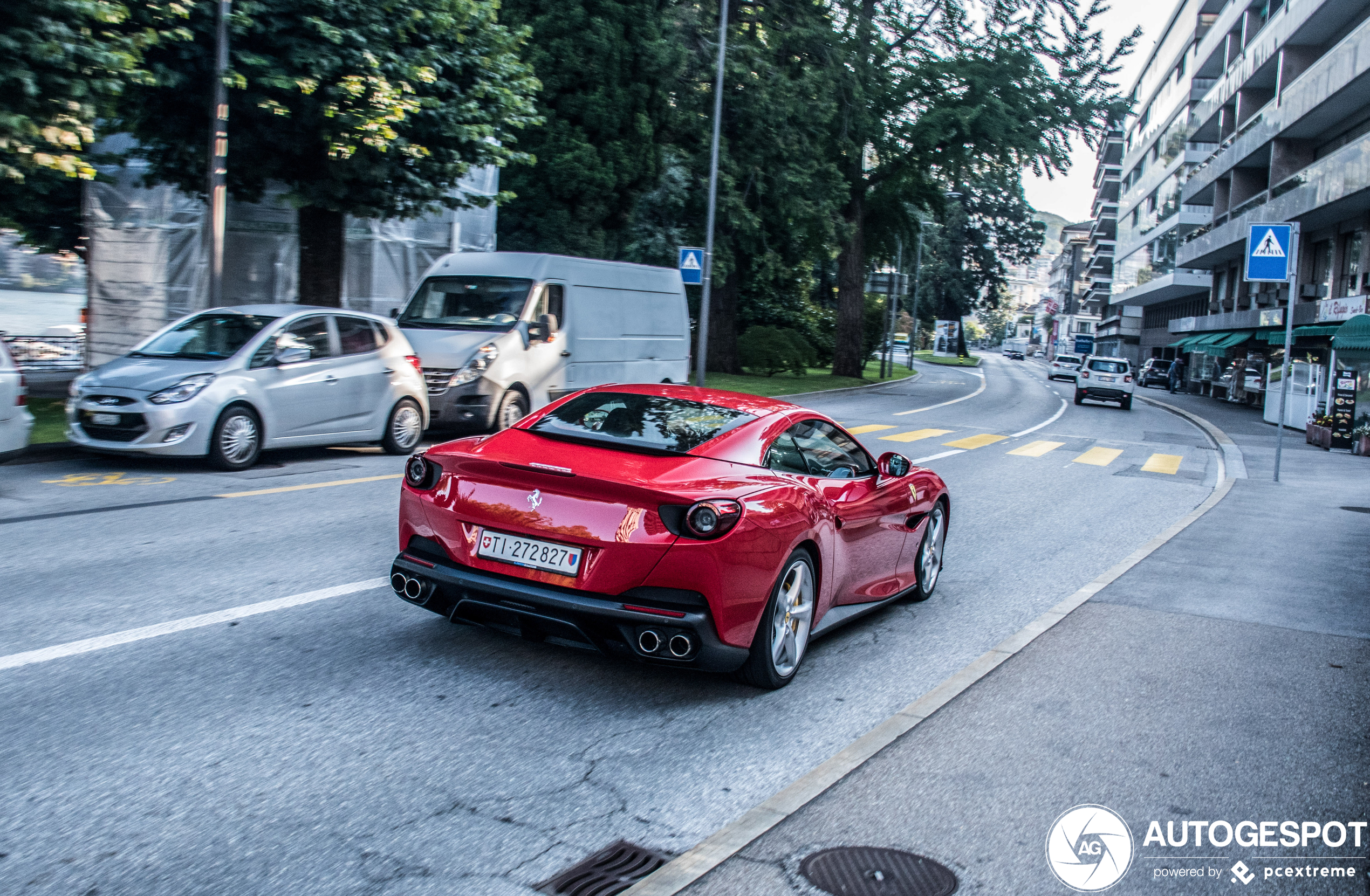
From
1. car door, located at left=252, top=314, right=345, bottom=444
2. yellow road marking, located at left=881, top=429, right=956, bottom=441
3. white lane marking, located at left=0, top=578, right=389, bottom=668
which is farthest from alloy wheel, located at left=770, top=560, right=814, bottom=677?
yellow road marking, located at left=881, top=429, right=956, bottom=441

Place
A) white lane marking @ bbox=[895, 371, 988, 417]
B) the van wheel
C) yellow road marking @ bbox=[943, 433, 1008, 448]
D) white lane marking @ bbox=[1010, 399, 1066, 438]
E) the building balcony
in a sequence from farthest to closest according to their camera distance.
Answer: the building balcony, white lane marking @ bbox=[895, 371, 988, 417], white lane marking @ bbox=[1010, 399, 1066, 438], yellow road marking @ bbox=[943, 433, 1008, 448], the van wheel

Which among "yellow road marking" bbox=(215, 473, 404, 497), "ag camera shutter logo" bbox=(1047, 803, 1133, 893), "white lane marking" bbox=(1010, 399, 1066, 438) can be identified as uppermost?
"white lane marking" bbox=(1010, 399, 1066, 438)

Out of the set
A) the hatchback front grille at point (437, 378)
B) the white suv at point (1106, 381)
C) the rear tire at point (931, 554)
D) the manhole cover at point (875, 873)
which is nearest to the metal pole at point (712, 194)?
the hatchback front grille at point (437, 378)

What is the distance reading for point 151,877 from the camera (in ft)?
9.93

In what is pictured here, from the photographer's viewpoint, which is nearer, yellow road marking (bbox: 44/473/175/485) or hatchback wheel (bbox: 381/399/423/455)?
yellow road marking (bbox: 44/473/175/485)

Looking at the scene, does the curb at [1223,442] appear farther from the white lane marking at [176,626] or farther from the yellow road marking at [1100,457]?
the white lane marking at [176,626]

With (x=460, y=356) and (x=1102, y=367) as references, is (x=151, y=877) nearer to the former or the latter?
(x=460, y=356)

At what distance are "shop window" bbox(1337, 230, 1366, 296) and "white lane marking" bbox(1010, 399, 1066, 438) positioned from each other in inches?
351

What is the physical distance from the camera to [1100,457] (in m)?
19.0

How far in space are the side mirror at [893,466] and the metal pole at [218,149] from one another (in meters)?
10.6

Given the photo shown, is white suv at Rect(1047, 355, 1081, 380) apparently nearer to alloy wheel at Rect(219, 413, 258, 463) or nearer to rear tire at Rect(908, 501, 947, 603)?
alloy wheel at Rect(219, 413, 258, 463)

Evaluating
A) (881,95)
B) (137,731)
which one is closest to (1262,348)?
(881,95)

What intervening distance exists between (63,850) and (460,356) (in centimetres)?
1154

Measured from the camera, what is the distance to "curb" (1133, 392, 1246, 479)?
720 inches
